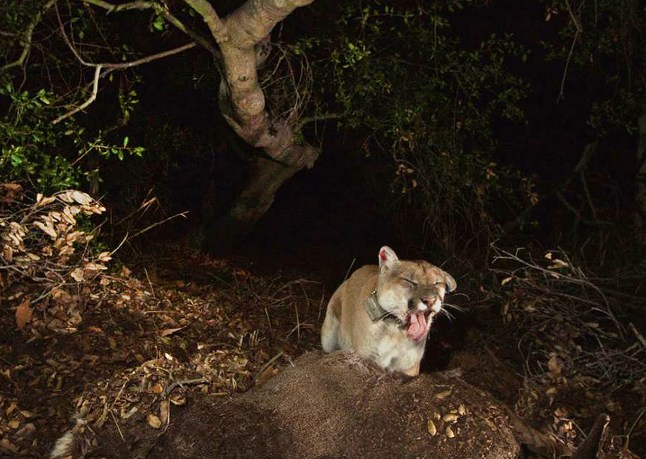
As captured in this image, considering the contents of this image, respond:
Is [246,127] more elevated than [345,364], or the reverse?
[246,127]

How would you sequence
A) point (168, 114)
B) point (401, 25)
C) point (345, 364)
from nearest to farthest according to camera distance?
point (345, 364) → point (401, 25) → point (168, 114)

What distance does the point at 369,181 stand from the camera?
40.1 ft

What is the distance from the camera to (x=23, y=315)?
676 centimetres

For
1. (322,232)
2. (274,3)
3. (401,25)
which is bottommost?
(322,232)

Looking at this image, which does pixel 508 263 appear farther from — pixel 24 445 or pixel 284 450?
pixel 24 445

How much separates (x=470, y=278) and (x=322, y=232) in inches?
239

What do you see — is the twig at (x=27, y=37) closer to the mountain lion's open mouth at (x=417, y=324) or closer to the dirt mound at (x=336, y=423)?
the dirt mound at (x=336, y=423)

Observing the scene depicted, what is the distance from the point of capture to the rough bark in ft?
23.3

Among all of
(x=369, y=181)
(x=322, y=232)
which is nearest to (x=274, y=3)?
(x=369, y=181)

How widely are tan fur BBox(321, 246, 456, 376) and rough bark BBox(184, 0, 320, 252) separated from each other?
2.67m

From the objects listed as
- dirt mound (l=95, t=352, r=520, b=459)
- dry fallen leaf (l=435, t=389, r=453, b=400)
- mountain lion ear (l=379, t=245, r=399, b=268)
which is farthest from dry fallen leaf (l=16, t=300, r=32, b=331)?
dry fallen leaf (l=435, t=389, r=453, b=400)

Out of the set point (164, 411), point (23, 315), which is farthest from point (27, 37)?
point (164, 411)

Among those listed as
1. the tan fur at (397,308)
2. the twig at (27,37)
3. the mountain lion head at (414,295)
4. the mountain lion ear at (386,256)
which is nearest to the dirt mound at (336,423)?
the tan fur at (397,308)

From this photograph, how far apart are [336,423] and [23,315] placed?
3330 mm
